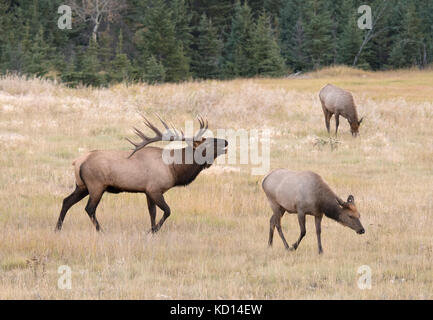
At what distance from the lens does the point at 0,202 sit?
1216cm

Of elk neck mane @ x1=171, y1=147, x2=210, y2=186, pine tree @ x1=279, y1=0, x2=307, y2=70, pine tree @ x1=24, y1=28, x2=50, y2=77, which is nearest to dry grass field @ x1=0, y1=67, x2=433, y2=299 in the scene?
elk neck mane @ x1=171, y1=147, x2=210, y2=186

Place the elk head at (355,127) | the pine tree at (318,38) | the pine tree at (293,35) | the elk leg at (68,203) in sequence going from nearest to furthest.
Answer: the elk leg at (68,203) < the elk head at (355,127) < the pine tree at (318,38) < the pine tree at (293,35)

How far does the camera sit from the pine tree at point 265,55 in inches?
1874

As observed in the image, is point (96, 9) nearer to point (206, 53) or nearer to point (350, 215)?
point (206, 53)

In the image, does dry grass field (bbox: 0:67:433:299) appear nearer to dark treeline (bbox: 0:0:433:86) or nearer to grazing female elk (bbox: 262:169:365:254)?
grazing female elk (bbox: 262:169:365:254)

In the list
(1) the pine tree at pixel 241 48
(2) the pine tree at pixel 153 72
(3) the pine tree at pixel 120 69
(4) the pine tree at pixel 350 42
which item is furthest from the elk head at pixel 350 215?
(4) the pine tree at pixel 350 42

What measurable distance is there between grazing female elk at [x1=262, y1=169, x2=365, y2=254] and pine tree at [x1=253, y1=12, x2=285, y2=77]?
3854cm

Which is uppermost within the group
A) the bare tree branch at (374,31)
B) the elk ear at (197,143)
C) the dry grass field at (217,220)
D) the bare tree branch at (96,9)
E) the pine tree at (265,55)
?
the bare tree branch at (96,9)

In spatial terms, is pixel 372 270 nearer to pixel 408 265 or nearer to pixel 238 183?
pixel 408 265

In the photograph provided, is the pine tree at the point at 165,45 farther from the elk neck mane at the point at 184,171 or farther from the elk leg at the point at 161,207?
the elk leg at the point at 161,207

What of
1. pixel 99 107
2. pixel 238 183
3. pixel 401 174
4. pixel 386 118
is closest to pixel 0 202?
pixel 238 183

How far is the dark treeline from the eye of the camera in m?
48.5

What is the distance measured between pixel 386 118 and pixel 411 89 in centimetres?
1090

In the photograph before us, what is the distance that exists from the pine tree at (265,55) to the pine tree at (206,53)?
572 cm
